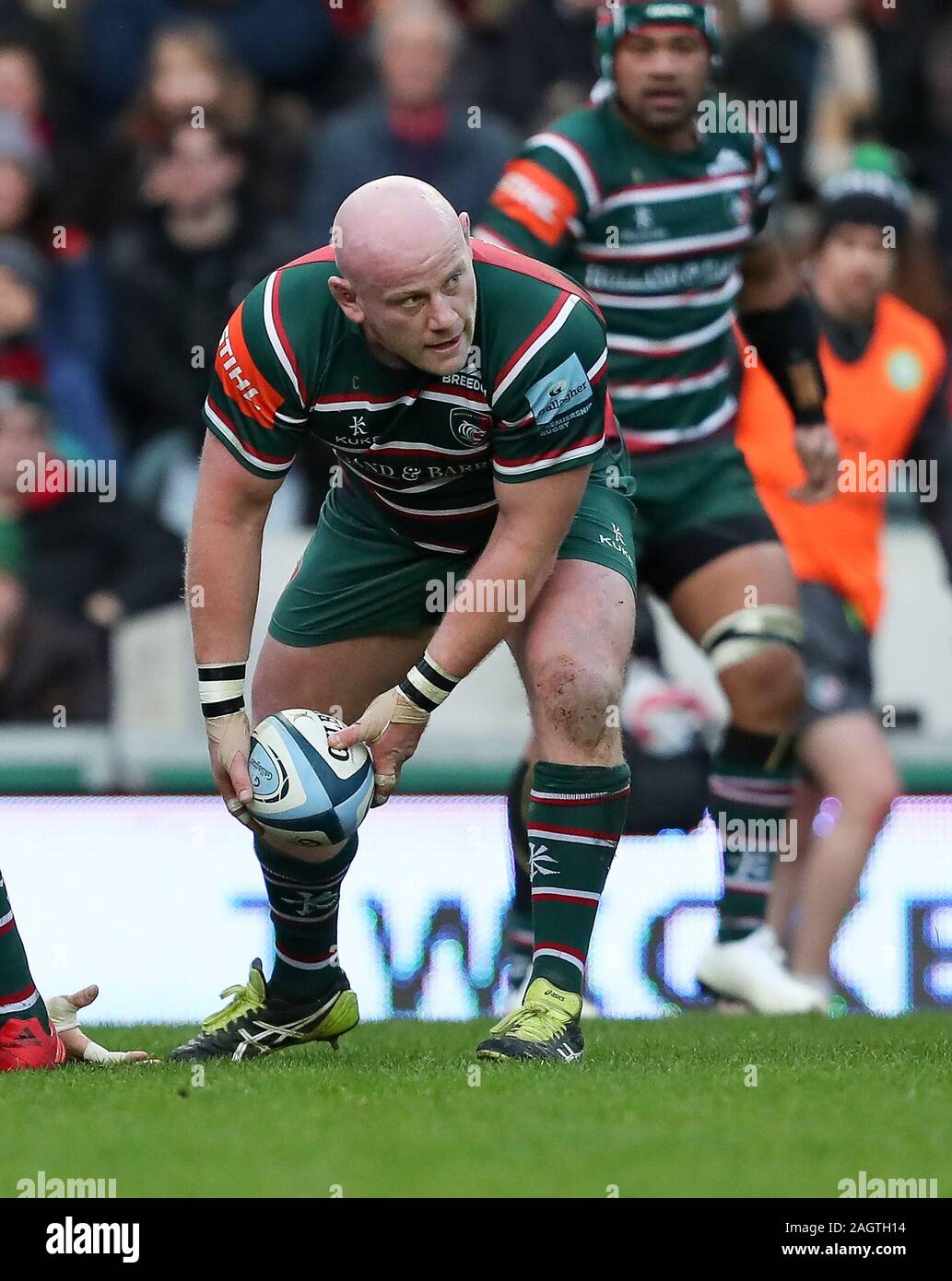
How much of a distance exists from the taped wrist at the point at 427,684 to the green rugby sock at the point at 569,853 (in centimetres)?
27

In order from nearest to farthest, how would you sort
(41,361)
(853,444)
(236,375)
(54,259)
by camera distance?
(236,375) → (853,444) → (41,361) → (54,259)

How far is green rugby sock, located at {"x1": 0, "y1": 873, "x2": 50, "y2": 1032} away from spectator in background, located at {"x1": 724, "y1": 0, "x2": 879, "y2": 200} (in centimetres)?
701

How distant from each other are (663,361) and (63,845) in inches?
103

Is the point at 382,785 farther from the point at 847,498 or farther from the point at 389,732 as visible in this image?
the point at 847,498

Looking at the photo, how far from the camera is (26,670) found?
8.91 meters

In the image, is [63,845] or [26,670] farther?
[26,670]

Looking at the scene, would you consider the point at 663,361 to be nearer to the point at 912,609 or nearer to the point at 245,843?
the point at 245,843

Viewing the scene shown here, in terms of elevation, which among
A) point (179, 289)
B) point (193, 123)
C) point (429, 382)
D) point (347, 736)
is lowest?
point (347, 736)

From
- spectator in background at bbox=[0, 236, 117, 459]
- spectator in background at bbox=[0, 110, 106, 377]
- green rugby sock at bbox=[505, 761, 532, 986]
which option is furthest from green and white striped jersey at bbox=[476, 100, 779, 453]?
spectator in background at bbox=[0, 110, 106, 377]

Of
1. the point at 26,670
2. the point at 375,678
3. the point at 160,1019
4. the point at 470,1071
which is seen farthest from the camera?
the point at 26,670

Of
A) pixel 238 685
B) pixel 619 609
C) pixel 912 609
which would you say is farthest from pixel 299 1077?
pixel 912 609

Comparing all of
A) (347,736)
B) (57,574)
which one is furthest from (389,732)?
(57,574)

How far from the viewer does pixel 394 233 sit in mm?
4504

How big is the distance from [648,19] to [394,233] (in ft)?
6.72
